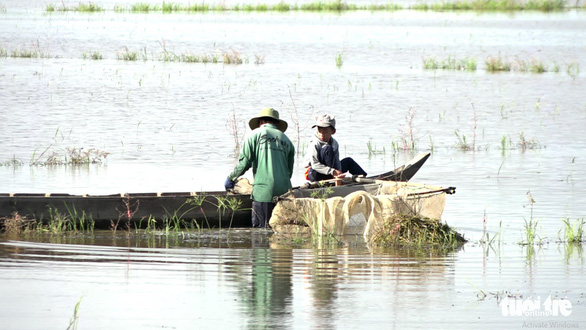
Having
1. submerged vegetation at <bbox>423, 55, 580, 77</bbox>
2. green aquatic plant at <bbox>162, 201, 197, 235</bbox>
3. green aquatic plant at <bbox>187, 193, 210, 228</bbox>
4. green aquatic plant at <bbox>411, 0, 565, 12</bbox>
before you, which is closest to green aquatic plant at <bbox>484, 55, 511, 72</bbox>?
submerged vegetation at <bbox>423, 55, 580, 77</bbox>

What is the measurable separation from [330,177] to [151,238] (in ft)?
7.14

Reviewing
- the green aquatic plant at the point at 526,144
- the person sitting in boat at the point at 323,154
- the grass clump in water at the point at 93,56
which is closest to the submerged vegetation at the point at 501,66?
the grass clump in water at the point at 93,56

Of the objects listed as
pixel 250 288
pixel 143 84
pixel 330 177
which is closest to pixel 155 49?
pixel 143 84

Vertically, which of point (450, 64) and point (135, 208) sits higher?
point (450, 64)

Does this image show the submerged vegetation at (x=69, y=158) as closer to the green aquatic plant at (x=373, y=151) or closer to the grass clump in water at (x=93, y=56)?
the green aquatic plant at (x=373, y=151)

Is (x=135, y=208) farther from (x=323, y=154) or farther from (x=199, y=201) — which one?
(x=323, y=154)

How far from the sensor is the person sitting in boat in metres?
11.2

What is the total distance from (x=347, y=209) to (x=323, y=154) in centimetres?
108

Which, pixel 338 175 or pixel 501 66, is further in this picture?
pixel 501 66

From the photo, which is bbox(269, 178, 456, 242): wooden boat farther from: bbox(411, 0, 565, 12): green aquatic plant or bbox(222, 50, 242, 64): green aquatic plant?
bbox(411, 0, 565, 12): green aquatic plant

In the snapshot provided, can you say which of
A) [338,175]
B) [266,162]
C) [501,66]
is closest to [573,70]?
[501,66]

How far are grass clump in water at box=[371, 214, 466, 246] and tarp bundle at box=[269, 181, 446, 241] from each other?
19cm

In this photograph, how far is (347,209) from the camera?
1047cm

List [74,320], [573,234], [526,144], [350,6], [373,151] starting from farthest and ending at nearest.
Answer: [350,6]
[526,144]
[373,151]
[573,234]
[74,320]
